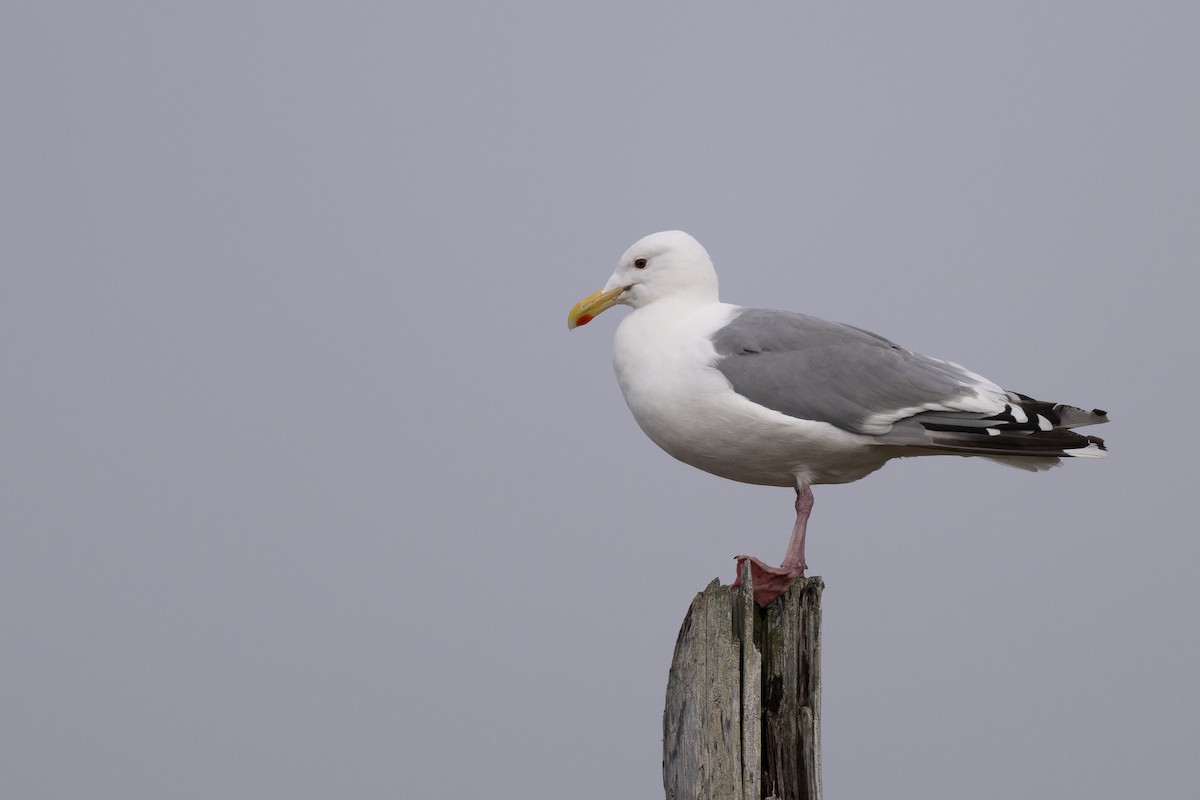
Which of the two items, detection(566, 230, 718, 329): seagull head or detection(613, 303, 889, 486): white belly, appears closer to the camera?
detection(613, 303, 889, 486): white belly

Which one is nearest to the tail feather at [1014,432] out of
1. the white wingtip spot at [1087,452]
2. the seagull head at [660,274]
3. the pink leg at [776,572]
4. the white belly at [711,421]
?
the white wingtip spot at [1087,452]

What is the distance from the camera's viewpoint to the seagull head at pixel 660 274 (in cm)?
600

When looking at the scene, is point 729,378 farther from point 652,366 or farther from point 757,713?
point 757,713

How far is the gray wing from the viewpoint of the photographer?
5387 millimetres

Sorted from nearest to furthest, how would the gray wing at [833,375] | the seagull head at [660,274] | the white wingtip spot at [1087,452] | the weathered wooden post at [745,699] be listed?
1. the weathered wooden post at [745,699]
2. the white wingtip spot at [1087,452]
3. the gray wing at [833,375]
4. the seagull head at [660,274]

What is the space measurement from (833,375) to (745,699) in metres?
1.46

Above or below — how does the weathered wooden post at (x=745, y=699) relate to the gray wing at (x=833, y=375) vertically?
below

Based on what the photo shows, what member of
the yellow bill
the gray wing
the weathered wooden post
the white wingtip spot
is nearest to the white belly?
the gray wing

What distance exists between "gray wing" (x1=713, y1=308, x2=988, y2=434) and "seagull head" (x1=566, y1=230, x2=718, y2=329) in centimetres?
41

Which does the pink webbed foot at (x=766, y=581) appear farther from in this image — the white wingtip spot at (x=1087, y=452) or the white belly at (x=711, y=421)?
the white wingtip spot at (x=1087, y=452)

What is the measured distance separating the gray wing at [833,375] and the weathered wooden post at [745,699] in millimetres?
756

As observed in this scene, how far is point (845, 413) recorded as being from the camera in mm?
5367

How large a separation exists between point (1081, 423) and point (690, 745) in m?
2.19

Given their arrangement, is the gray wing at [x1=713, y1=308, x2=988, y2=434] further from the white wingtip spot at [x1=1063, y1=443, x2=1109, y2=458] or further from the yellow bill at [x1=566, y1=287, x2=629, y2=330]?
the yellow bill at [x1=566, y1=287, x2=629, y2=330]
